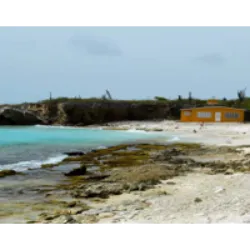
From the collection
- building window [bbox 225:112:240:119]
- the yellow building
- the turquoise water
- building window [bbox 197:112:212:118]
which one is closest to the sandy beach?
the turquoise water

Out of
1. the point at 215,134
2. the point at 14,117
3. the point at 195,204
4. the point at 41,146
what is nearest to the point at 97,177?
the point at 195,204

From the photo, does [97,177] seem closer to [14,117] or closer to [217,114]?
[217,114]

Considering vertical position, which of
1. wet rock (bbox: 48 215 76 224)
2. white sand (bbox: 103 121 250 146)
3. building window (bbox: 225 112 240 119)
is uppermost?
building window (bbox: 225 112 240 119)

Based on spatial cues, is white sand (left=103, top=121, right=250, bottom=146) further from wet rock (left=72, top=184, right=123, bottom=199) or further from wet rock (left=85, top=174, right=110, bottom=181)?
wet rock (left=72, top=184, right=123, bottom=199)

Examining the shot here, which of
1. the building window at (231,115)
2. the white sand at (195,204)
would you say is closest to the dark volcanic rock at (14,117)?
the building window at (231,115)

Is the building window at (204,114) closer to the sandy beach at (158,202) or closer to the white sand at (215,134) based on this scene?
the white sand at (215,134)

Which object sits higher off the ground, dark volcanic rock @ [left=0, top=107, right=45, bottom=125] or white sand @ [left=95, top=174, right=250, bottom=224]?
dark volcanic rock @ [left=0, top=107, right=45, bottom=125]

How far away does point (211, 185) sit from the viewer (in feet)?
32.6

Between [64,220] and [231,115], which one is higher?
[231,115]

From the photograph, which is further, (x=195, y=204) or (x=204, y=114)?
(x=204, y=114)
